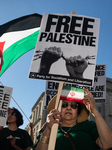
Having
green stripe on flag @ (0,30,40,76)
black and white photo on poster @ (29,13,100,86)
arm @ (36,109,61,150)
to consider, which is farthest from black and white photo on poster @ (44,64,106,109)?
arm @ (36,109,61,150)

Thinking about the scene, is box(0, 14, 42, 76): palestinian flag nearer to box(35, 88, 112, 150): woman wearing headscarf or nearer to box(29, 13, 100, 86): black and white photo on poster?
box(29, 13, 100, 86): black and white photo on poster

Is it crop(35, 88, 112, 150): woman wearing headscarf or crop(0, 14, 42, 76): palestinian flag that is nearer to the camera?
crop(35, 88, 112, 150): woman wearing headscarf

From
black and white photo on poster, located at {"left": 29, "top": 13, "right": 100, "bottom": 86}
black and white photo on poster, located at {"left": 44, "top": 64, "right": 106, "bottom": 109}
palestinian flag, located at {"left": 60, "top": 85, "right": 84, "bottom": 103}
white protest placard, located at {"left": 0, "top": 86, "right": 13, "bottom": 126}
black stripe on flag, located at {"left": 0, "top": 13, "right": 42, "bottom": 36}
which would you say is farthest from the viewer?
black and white photo on poster, located at {"left": 44, "top": 64, "right": 106, "bottom": 109}

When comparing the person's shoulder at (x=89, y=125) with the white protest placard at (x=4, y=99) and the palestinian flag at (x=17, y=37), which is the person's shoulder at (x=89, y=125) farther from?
the palestinian flag at (x=17, y=37)

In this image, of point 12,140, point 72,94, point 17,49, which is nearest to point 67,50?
point 72,94

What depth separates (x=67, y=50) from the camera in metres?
3.06

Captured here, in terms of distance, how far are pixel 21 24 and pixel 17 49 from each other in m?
0.80

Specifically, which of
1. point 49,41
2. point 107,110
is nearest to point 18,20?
point 49,41

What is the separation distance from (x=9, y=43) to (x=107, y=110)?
69.0 ft

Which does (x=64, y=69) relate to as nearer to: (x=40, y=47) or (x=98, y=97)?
(x=40, y=47)

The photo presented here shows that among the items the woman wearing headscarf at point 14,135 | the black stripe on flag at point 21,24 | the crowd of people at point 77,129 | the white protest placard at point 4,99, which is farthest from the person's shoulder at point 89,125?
the black stripe on flag at point 21,24

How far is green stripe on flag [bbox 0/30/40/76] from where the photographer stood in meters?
5.40

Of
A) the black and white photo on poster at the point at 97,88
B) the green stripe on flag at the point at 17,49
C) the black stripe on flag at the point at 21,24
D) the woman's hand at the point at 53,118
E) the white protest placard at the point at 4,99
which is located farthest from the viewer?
the black and white photo on poster at the point at 97,88

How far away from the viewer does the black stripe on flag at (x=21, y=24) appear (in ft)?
19.5
